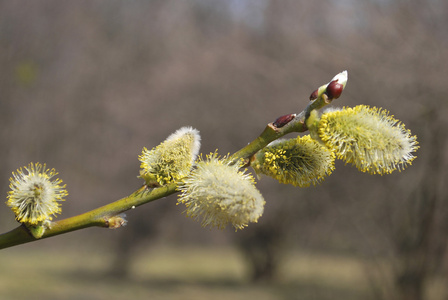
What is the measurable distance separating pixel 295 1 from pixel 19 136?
23.8ft

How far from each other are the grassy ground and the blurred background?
0.16 feet

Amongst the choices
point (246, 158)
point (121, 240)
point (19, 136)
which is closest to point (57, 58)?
point (19, 136)

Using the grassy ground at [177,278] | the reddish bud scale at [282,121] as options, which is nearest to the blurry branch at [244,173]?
the reddish bud scale at [282,121]

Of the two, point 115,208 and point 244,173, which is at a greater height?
point 244,173

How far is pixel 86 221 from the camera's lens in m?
1.03

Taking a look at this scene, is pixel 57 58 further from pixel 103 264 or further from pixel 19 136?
pixel 103 264

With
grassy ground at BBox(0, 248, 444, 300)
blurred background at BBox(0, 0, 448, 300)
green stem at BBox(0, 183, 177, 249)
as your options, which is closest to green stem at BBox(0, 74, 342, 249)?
green stem at BBox(0, 183, 177, 249)

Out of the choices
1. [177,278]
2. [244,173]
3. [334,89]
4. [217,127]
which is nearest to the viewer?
[334,89]

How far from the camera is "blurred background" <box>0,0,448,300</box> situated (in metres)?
7.93

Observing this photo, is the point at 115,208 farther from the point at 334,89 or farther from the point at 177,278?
the point at 177,278

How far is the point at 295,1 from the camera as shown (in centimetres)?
908

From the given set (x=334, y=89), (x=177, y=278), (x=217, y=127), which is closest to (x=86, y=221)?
(x=334, y=89)

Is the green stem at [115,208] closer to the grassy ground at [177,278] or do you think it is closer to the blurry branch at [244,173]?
the blurry branch at [244,173]

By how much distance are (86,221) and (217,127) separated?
29.8 ft
